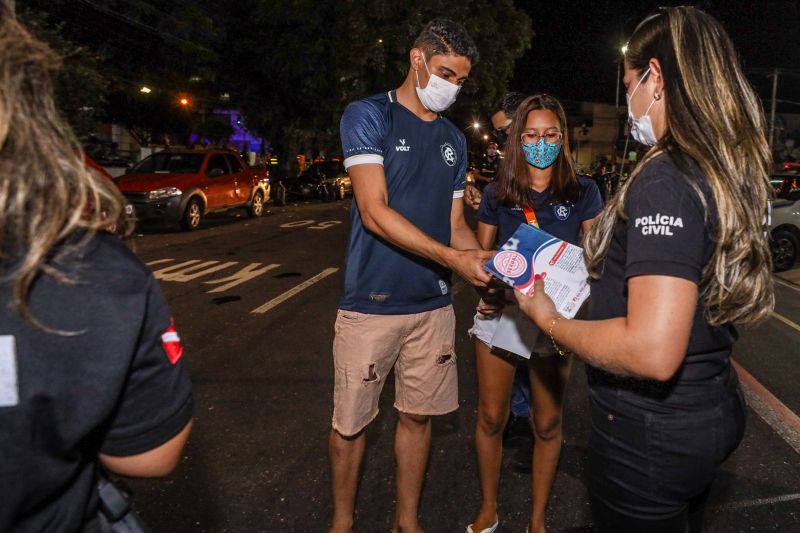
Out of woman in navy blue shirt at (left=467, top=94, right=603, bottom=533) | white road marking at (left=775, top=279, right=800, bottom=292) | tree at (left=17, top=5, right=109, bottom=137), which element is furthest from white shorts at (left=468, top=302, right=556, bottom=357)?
tree at (left=17, top=5, right=109, bottom=137)

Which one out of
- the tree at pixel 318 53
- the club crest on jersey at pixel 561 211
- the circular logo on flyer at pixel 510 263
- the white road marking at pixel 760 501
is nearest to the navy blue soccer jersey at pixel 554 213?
the club crest on jersey at pixel 561 211

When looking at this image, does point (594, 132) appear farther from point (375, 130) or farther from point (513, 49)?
point (375, 130)

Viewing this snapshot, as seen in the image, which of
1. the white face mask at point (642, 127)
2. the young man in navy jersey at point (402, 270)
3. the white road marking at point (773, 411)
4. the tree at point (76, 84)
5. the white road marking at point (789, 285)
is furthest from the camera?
the tree at point (76, 84)

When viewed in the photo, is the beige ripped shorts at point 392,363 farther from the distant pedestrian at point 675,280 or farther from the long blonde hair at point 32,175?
the long blonde hair at point 32,175

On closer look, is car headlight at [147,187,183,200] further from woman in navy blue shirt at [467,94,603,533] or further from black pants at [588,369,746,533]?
black pants at [588,369,746,533]

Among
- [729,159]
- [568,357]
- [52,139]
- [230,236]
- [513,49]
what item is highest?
[513,49]

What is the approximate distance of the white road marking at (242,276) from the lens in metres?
7.75

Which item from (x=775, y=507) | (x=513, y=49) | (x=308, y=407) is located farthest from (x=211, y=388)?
(x=513, y=49)

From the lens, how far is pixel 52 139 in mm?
923

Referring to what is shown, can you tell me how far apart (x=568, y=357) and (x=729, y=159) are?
1505mm

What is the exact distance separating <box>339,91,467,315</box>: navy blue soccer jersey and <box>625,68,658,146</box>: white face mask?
1014mm

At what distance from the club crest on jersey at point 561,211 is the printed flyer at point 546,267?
960 millimetres

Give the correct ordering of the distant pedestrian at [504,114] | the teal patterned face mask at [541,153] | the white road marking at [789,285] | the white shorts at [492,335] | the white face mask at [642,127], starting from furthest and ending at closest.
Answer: the white road marking at [789,285], the distant pedestrian at [504,114], the teal patterned face mask at [541,153], the white shorts at [492,335], the white face mask at [642,127]

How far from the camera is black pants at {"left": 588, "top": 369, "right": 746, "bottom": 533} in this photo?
4.83 feet
